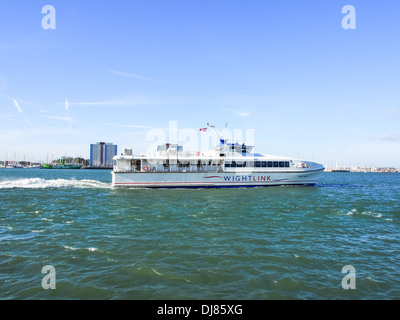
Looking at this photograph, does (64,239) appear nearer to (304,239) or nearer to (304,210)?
(304,239)

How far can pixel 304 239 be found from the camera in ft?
40.0

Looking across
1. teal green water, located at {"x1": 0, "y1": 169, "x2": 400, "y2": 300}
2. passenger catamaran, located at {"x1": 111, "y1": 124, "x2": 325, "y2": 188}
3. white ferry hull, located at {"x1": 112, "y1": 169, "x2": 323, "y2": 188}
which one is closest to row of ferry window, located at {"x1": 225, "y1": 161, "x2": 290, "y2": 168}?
passenger catamaran, located at {"x1": 111, "y1": 124, "x2": 325, "y2": 188}

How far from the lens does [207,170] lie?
36.5 meters

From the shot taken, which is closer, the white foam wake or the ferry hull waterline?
the ferry hull waterline

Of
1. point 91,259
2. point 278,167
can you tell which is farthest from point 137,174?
point 91,259

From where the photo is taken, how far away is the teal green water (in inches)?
290

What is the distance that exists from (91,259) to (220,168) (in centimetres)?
2824

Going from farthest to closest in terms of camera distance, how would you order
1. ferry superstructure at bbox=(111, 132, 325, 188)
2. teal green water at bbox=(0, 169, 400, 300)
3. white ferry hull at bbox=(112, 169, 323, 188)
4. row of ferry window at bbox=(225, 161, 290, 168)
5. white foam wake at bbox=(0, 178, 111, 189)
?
row of ferry window at bbox=(225, 161, 290, 168) < white foam wake at bbox=(0, 178, 111, 189) < ferry superstructure at bbox=(111, 132, 325, 188) < white ferry hull at bbox=(112, 169, 323, 188) < teal green water at bbox=(0, 169, 400, 300)

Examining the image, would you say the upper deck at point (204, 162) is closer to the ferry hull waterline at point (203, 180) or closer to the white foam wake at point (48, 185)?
the ferry hull waterline at point (203, 180)

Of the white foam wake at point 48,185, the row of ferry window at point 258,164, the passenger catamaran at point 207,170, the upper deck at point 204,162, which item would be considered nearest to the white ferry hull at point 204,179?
the passenger catamaran at point 207,170

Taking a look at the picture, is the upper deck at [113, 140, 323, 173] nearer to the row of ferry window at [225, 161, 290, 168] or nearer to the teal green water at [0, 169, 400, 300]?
the row of ferry window at [225, 161, 290, 168]

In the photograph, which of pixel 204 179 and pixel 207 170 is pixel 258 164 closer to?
pixel 207 170

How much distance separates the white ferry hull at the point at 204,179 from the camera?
34.4m

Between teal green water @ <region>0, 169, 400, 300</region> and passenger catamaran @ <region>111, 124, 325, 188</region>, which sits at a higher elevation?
passenger catamaran @ <region>111, 124, 325, 188</region>
